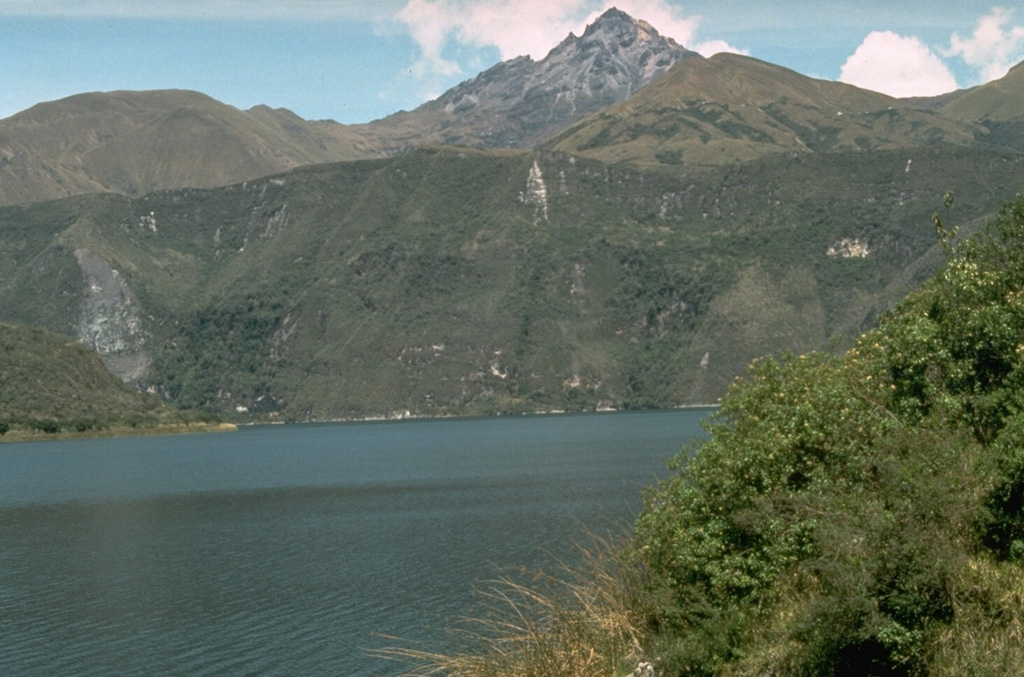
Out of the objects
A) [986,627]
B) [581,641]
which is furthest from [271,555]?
[986,627]

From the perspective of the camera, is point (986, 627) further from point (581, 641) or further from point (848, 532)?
point (581, 641)

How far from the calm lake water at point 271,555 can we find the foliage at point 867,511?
5.98 metres

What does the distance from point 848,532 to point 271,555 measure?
4872 centimetres

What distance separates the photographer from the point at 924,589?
1013 inches

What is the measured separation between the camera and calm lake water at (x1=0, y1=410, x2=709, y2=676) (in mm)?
46750

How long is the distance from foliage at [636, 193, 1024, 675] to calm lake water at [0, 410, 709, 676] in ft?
19.6

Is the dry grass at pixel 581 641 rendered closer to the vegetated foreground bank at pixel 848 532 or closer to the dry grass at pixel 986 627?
the vegetated foreground bank at pixel 848 532

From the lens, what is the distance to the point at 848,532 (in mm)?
26859

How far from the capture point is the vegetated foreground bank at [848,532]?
25766 millimetres

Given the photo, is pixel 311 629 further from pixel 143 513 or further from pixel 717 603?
pixel 143 513

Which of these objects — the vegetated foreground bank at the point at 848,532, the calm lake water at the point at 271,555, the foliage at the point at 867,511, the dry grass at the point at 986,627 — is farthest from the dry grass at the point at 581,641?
the dry grass at the point at 986,627

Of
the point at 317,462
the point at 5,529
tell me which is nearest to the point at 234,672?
the point at 5,529

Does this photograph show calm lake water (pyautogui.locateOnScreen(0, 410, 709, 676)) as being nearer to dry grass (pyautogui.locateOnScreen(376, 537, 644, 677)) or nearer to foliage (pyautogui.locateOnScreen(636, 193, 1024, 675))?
dry grass (pyautogui.locateOnScreen(376, 537, 644, 677))

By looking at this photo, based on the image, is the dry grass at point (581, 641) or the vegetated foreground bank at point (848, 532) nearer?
the vegetated foreground bank at point (848, 532)
